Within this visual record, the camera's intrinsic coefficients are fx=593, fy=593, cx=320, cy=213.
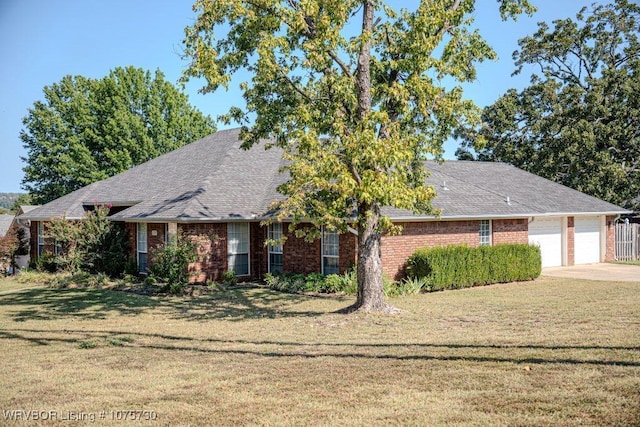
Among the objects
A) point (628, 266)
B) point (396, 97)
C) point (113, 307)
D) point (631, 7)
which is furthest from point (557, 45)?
point (113, 307)

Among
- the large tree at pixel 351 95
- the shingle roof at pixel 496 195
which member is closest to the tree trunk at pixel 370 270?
the large tree at pixel 351 95

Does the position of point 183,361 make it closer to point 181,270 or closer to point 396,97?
point 396,97

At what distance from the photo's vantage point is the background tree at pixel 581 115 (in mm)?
36875

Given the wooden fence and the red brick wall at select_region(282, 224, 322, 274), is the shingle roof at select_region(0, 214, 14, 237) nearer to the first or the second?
the red brick wall at select_region(282, 224, 322, 274)

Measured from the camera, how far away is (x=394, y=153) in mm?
12789

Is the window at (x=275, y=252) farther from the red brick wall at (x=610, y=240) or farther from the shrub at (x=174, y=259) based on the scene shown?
the red brick wall at (x=610, y=240)

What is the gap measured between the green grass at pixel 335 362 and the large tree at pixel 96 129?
97.9 feet

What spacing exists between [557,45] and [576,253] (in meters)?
19.3

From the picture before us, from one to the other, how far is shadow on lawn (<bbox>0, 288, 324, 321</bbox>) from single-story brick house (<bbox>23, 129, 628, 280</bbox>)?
2429 mm

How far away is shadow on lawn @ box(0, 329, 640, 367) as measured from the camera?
902 cm

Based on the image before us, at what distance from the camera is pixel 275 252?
22.9 metres

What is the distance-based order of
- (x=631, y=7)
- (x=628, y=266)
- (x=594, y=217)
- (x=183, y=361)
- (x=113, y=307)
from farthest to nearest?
(x=631, y=7)
(x=594, y=217)
(x=628, y=266)
(x=113, y=307)
(x=183, y=361)

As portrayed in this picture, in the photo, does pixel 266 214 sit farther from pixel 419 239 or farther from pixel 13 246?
pixel 13 246

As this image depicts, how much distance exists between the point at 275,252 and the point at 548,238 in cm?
1309
